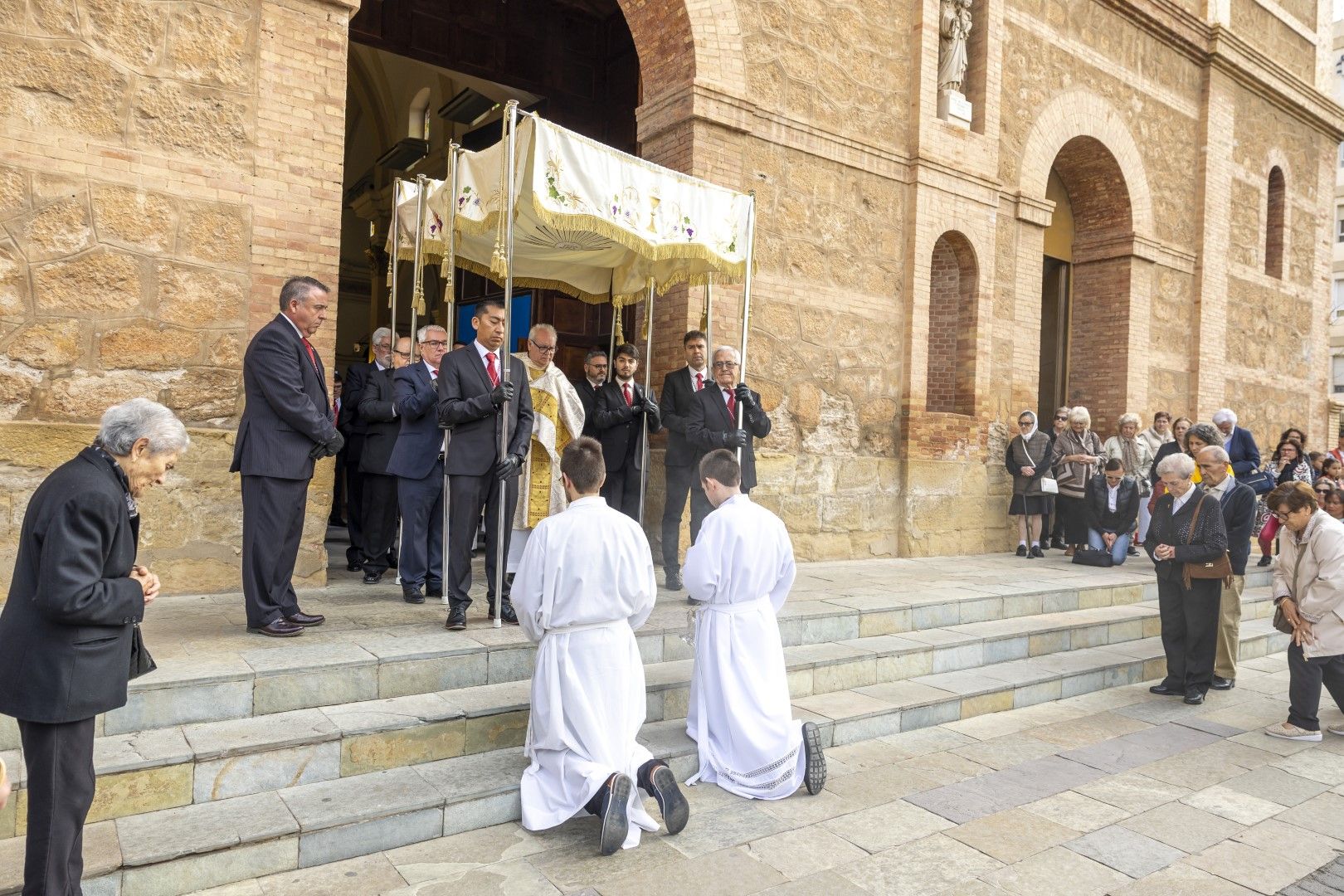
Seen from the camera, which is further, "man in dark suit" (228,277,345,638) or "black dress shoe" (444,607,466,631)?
"black dress shoe" (444,607,466,631)

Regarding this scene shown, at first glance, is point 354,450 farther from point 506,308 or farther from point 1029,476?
point 1029,476

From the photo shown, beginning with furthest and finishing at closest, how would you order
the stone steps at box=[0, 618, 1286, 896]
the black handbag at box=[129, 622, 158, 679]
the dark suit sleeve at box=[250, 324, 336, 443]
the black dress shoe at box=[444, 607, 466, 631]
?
1. the black dress shoe at box=[444, 607, 466, 631]
2. the dark suit sleeve at box=[250, 324, 336, 443]
3. the stone steps at box=[0, 618, 1286, 896]
4. the black handbag at box=[129, 622, 158, 679]

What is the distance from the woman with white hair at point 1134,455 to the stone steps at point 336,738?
6.52 metres

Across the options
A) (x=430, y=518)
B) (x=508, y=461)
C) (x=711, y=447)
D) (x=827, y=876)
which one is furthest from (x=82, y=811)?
(x=711, y=447)

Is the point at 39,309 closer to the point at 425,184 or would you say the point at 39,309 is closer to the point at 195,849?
the point at 425,184

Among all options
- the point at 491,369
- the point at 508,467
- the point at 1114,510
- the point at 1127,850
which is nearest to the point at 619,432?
the point at 491,369

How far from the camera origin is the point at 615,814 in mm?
3777

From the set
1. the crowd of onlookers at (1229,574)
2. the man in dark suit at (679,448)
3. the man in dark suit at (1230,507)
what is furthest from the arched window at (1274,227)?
the man in dark suit at (679,448)

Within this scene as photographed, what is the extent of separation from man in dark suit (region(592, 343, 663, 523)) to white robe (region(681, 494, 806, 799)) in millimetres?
2646

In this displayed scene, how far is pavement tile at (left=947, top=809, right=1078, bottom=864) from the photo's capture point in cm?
408

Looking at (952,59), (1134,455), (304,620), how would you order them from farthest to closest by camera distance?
(1134,455), (952,59), (304,620)

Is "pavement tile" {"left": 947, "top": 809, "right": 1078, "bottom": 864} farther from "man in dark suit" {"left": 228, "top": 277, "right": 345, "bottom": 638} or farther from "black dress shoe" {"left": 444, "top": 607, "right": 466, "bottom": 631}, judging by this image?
"man in dark suit" {"left": 228, "top": 277, "right": 345, "bottom": 638}

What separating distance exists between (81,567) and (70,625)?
20cm

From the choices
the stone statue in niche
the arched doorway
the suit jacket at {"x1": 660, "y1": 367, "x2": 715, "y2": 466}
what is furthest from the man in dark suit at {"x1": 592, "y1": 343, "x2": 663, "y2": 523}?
the arched doorway
